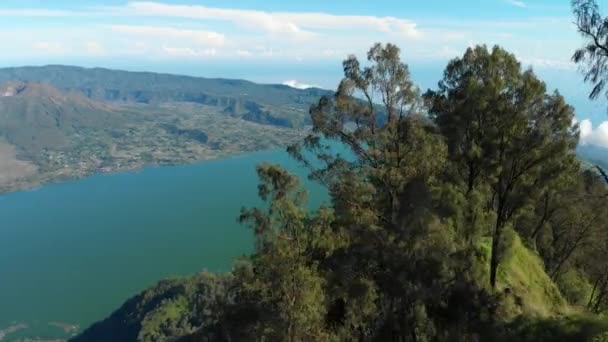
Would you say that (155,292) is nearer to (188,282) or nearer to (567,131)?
(188,282)

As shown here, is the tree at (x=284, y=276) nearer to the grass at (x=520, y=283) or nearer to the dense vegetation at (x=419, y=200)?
the dense vegetation at (x=419, y=200)

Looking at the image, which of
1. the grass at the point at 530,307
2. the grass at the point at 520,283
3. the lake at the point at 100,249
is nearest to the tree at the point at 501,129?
the grass at the point at 520,283

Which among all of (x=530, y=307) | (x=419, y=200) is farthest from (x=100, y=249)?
(x=530, y=307)

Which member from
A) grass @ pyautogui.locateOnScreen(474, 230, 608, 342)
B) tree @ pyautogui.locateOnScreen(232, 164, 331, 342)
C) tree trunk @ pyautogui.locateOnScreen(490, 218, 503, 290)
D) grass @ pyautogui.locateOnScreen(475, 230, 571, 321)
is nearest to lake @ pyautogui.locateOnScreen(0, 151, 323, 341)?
grass @ pyautogui.locateOnScreen(475, 230, 571, 321)

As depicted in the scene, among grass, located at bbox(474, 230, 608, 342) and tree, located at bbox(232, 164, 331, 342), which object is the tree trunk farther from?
tree, located at bbox(232, 164, 331, 342)

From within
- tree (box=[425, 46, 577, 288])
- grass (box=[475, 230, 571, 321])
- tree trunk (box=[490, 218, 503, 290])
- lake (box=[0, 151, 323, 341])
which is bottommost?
lake (box=[0, 151, 323, 341])

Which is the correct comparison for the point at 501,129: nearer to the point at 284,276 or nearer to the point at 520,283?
the point at 520,283
